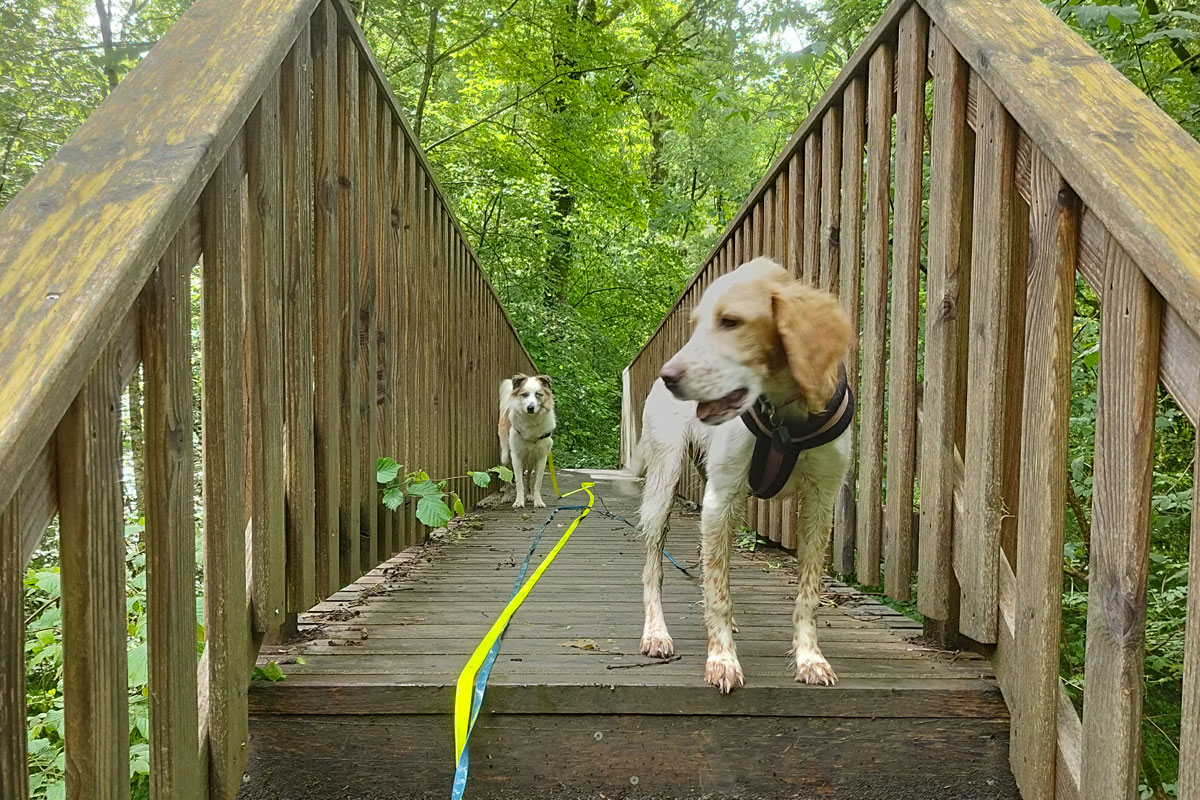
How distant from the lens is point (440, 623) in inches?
95.2

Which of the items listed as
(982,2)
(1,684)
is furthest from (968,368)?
(1,684)

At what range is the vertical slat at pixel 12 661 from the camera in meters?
0.88

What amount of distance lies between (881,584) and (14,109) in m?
6.21

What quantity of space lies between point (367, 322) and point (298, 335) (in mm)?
725

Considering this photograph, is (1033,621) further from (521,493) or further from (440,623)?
(521,493)

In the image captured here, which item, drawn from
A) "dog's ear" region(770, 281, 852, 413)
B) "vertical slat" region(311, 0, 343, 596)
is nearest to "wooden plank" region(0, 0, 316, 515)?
"vertical slat" region(311, 0, 343, 596)

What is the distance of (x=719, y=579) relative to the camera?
7.40 feet

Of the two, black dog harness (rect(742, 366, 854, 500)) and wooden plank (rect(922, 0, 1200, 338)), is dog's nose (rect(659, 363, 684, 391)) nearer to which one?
black dog harness (rect(742, 366, 854, 500))

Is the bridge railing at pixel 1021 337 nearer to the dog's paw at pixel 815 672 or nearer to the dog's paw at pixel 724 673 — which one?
the dog's paw at pixel 815 672

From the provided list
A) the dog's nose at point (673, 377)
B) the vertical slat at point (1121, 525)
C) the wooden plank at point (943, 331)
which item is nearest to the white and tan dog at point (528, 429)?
the dog's nose at point (673, 377)

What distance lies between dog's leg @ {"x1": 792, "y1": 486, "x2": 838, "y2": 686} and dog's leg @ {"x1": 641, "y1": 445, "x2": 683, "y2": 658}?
1.46 feet

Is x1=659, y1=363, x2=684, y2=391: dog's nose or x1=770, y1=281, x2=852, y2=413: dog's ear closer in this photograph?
x1=770, y1=281, x2=852, y2=413: dog's ear

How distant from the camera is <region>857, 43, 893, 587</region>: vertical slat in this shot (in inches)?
97.7

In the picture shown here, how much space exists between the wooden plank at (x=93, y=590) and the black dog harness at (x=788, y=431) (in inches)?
62.8
